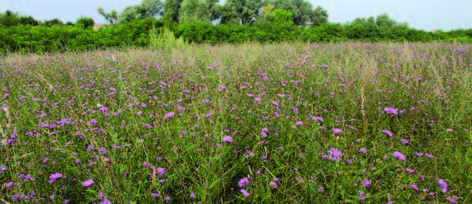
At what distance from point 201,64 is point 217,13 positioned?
129ft

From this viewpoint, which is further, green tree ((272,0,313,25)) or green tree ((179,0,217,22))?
green tree ((272,0,313,25))

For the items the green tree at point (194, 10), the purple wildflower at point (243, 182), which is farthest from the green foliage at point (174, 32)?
the green tree at point (194, 10)

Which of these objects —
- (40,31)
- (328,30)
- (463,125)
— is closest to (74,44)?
(40,31)

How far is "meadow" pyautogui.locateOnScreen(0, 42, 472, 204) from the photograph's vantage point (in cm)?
165

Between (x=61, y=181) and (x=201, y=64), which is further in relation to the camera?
(x=201, y=64)

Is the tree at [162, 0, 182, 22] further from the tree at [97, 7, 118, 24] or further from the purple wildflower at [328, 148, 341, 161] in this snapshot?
the purple wildflower at [328, 148, 341, 161]

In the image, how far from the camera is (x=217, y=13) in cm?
4225

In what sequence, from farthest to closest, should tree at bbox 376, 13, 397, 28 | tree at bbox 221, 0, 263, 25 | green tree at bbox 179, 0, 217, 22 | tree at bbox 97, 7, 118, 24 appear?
tree at bbox 97, 7, 118, 24, tree at bbox 221, 0, 263, 25, tree at bbox 376, 13, 397, 28, green tree at bbox 179, 0, 217, 22

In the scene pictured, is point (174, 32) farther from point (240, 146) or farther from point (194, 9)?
point (194, 9)

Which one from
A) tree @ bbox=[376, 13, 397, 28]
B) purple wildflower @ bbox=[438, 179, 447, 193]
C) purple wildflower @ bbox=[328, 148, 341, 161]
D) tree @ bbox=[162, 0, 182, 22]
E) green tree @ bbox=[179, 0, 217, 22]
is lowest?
purple wildflower @ bbox=[438, 179, 447, 193]

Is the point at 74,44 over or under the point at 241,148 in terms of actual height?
over

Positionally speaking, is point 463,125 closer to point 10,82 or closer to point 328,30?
point 10,82

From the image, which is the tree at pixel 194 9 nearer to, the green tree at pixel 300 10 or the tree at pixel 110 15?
the green tree at pixel 300 10

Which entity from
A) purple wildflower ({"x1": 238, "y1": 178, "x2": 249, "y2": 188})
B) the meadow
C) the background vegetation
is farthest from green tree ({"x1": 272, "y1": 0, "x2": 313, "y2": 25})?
purple wildflower ({"x1": 238, "y1": 178, "x2": 249, "y2": 188})
